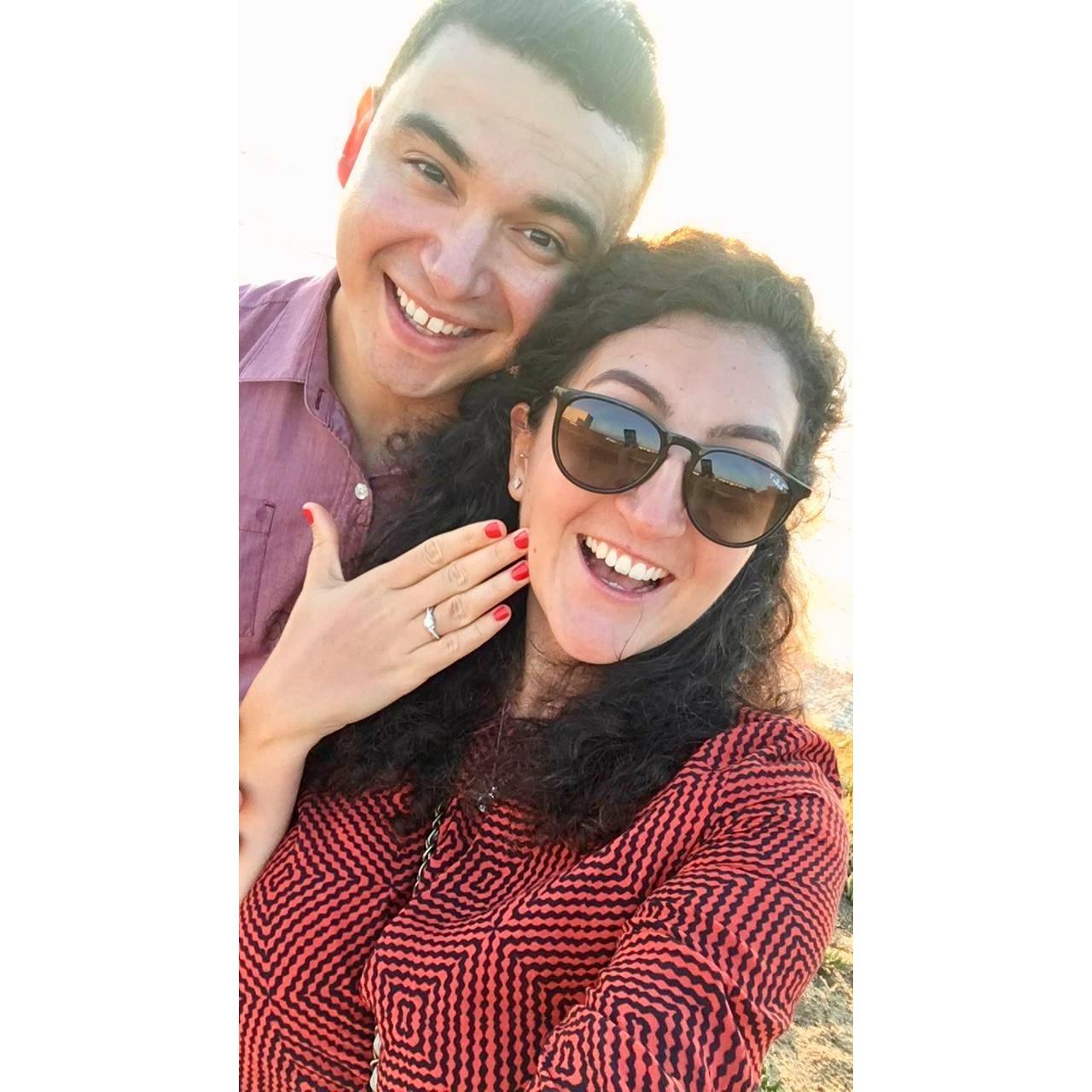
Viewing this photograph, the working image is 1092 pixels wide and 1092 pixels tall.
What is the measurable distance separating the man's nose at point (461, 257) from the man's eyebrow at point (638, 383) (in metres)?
0.30

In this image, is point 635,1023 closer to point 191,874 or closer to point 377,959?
point 377,959

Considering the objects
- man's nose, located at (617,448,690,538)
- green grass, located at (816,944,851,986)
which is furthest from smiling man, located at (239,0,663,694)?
green grass, located at (816,944,851,986)

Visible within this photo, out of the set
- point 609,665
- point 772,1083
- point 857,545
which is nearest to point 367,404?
point 609,665

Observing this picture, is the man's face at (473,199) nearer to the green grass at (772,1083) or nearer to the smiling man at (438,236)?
the smiling man at (438,236)

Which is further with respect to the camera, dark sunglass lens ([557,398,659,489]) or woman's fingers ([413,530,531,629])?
woman's fingers ([413,530,531,629])

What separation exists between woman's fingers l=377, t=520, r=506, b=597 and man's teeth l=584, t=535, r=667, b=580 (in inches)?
8.5

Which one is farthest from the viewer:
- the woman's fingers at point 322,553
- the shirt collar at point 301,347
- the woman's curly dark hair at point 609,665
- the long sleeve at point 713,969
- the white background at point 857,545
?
the shirt collar at point 301,347

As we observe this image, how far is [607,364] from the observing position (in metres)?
1.54

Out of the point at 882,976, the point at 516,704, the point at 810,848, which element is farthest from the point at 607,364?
the point at 882,976

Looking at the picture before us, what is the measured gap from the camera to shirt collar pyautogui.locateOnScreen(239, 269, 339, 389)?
187cm

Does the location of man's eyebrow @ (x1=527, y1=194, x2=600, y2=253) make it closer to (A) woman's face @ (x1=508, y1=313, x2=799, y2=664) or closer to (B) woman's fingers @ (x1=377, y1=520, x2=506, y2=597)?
(A) woman's face @ (x1=508, y1=313, x2=799, y2=664)

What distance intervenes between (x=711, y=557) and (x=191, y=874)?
1.07m

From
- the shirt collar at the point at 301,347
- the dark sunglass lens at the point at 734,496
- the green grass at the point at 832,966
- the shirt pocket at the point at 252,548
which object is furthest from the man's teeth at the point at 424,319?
the green grass at the point at 832,966

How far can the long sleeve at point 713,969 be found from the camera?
1186 millimetres
